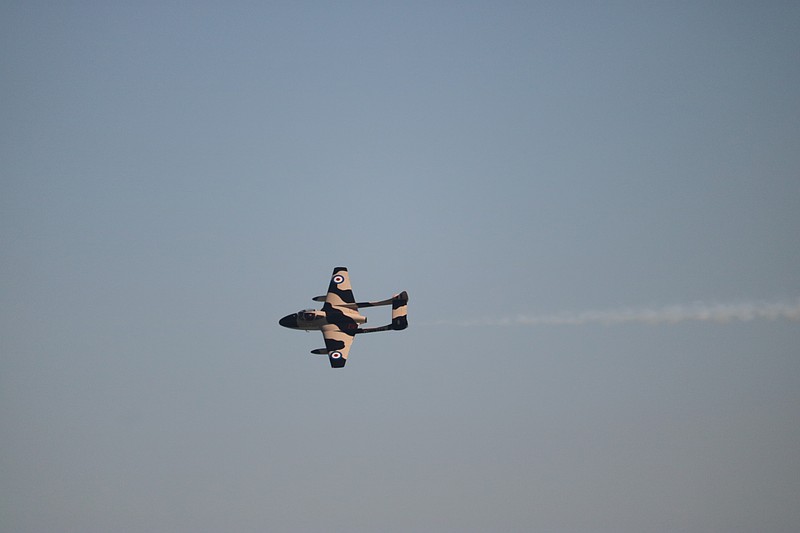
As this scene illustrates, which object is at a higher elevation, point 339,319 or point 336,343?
point 339,319

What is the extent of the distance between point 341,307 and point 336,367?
983cm

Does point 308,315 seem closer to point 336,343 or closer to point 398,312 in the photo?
point 336,343

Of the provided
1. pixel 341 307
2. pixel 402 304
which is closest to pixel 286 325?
pixel 341 307

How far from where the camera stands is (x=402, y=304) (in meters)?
123

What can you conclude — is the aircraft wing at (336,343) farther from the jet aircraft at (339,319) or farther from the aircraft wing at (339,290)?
the aircraft wing at (339,290)

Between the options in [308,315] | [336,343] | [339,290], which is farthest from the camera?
[339,290]

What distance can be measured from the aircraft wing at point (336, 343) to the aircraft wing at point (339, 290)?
14.8 ft

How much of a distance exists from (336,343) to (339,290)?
9.45 meters

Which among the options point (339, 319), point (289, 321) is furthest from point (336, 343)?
point (289, 321)

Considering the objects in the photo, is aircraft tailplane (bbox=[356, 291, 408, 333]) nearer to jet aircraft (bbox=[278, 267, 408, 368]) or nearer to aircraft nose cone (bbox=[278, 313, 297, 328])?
jet aircraft (bbox=[278, 267, 408, 368])

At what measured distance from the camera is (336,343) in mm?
118250

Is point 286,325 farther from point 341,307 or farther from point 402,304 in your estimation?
point 402,304

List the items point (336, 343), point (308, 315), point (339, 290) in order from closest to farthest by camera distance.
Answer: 1. point (336, 343)
2. point (308, 315)
3. point (339, 290)

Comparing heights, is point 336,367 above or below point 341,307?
below
